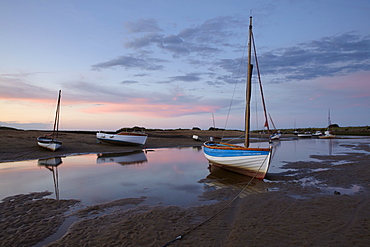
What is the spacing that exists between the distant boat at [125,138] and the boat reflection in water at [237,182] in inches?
726


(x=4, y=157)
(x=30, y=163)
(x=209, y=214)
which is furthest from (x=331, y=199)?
(x=4, y=157)

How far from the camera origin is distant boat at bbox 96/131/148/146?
104ft

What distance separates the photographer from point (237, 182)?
12812 millimetres

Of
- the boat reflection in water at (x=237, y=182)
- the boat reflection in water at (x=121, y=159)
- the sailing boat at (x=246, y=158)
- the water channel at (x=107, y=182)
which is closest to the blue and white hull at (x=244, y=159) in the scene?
the sailing boat at (x=246, y=158)

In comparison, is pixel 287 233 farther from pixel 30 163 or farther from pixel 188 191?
pixel 30 163

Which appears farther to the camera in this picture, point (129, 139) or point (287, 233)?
point (129, 139)

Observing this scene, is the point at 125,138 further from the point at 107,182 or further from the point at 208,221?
the point at 208,221

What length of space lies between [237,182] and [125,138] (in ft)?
71.2

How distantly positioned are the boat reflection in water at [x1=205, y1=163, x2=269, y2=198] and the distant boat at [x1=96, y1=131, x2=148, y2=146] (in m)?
18.4

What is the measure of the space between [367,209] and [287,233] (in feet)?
12.3

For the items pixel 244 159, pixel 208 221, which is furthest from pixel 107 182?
pixel 244 159

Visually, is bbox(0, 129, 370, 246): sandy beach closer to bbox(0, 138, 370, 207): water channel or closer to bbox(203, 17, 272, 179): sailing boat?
bbox(0, 138, 370, 207): water channel

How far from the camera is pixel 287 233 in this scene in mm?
6047

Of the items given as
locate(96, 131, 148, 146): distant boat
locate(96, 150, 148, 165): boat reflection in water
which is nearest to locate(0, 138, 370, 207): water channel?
locate(96, 150, 148, 165): boat reflection in water
